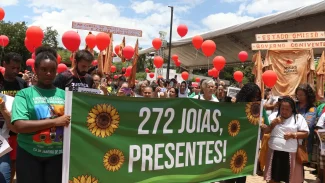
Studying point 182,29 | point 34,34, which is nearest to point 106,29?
point 34,34

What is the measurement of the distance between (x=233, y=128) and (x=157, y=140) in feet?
3.68

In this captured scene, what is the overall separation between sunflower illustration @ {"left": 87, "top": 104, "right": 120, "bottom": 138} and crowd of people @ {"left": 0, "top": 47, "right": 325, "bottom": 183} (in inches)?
12.1

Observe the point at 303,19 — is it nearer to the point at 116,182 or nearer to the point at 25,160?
the point at 116,182

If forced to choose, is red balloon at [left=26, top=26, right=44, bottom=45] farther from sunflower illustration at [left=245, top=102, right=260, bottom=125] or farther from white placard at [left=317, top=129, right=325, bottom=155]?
white placard at [left=317, top=129, right=325, bottom=155]

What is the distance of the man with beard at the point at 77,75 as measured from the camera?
10.8 feet

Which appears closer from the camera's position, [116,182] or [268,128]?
[116,182]

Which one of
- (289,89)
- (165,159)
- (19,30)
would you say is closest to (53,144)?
(165,159)

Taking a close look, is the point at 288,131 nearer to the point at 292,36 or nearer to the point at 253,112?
the point at 253,112

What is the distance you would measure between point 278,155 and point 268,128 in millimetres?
351

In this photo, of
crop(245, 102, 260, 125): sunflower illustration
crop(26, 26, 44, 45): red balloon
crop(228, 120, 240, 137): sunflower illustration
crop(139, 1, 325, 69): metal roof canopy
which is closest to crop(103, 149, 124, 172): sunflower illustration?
crop(228, 120, 240, 137): sunflower illustration

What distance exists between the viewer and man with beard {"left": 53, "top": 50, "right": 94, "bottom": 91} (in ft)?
10.8

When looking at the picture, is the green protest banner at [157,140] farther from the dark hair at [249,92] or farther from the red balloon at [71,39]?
the red balloon at [71,39]

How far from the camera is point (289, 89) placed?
7598 mm

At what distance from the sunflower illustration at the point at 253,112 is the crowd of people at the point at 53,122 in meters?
0.08
